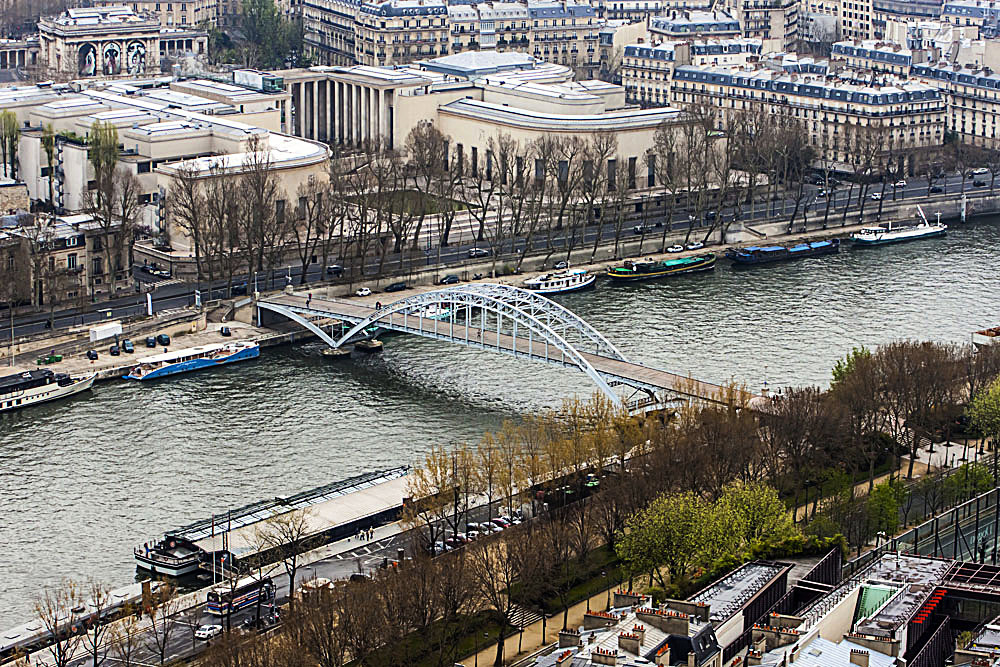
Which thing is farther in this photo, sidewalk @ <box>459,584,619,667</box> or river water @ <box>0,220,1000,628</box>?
river water @ <box>0,220,1000,628</box>

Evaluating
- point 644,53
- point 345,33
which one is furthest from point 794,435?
point 345,33

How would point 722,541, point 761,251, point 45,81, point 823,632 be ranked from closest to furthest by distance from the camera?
point 823,632 < point 722,541 < point 761,251 < point 45,81

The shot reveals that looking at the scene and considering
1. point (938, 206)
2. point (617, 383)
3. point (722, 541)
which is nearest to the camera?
point (722, 541)

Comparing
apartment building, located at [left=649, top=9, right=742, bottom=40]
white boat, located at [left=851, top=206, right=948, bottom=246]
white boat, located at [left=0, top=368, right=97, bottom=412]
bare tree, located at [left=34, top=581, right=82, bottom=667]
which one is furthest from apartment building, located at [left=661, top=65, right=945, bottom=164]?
bare tree, located at [left=34, top=581, right=82, bottom=667]

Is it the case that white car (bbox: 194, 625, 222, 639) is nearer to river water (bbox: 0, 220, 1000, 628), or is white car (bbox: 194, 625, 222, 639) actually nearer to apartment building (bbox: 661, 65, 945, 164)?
river water (bbox: 0, 220, 1000, 628)

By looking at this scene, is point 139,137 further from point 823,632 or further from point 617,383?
point 823,632

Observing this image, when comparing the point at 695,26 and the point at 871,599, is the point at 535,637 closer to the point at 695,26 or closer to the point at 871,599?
the point at 871,599

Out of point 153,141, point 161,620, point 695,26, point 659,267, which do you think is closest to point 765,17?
point 695,26
